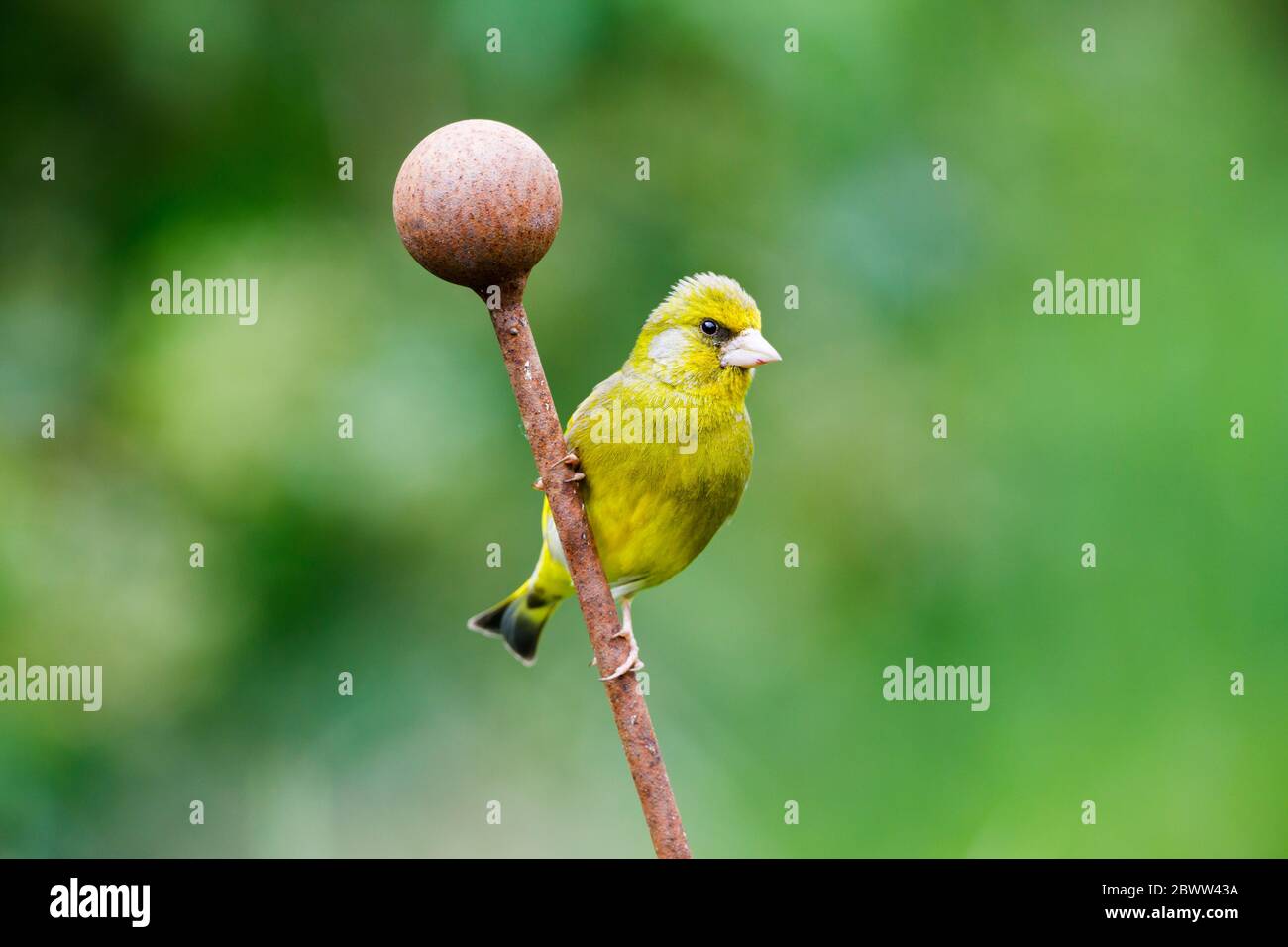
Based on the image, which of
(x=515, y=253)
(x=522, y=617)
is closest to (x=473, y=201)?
(x=515, y=253)

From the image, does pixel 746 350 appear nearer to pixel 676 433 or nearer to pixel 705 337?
pixel 705 337

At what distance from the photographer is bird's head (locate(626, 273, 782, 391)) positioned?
241cm

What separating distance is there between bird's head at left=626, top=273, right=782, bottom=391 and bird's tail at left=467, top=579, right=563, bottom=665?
2.50ft

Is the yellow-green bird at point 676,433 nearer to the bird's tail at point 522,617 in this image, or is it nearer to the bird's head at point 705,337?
the bird's head at point 705,337

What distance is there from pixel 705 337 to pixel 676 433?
0.64ft

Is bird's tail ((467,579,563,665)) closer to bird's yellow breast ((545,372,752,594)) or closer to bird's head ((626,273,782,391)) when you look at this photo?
bird's yellow breast ((545,372,752,594))

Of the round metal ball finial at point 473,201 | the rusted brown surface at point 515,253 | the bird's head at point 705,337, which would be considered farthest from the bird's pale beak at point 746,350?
the round metal ball finial at point 473,201

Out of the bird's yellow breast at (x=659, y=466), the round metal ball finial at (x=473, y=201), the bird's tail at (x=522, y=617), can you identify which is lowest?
the bird's tail at (x=522, y=617)

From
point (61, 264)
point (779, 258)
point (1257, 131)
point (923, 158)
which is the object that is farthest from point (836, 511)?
point (61, 264)

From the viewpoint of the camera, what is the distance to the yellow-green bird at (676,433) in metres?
2.39

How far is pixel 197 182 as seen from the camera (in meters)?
3.84

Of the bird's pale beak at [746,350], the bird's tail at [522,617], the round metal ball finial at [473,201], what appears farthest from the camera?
the bird's tail at [522,617]

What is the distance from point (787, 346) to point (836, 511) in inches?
23.4

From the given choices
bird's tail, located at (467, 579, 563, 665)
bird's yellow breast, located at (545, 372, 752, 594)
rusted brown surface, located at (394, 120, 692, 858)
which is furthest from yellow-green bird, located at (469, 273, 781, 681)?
rusted brown surface, located at (394, 120, 692, 858)
